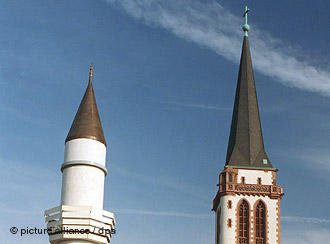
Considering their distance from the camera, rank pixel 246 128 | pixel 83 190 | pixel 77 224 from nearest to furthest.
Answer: pixel 77 224
pixel 83 190
pixel 246 128

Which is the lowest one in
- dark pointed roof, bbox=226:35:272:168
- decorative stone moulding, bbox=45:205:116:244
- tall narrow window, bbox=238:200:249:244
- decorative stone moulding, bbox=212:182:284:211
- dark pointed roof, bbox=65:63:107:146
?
decorative stone moulding, bbox=45:205:116:244

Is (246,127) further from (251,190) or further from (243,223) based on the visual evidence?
(243,223)

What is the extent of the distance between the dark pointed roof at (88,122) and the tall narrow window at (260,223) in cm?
4061

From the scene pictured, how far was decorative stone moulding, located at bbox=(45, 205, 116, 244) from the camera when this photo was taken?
28.2 meters

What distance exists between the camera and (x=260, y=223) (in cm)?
6956

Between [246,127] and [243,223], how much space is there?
12868 mm

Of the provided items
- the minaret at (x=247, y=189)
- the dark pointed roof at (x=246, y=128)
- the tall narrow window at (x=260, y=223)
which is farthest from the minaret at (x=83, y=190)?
the dark pointed roof at (x=246, y=128)

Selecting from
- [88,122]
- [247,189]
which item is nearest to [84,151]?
[88,122]

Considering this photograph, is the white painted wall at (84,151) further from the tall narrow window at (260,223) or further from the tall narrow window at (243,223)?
the tall narrow window at (260,223)

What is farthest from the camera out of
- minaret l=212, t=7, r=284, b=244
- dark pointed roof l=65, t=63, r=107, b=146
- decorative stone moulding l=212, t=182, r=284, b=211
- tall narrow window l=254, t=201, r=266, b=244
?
decorative stone moulding l=212, t=182, r=284, b=211

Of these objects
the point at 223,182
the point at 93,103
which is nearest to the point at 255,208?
the point at 223,182

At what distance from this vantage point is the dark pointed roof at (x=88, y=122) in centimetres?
3102

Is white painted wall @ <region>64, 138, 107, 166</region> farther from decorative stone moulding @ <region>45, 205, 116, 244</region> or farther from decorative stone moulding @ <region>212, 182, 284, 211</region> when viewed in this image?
decorative stone moulding @ <region>212, 182, 284, 211</region>

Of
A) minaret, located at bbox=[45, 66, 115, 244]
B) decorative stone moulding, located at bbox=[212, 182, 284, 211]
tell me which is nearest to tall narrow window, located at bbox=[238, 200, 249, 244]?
decorative stone moulding, located at bbox=[212, 182, 284, 211]
